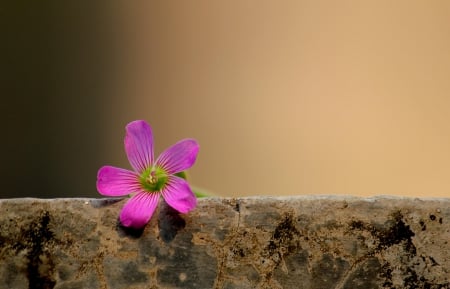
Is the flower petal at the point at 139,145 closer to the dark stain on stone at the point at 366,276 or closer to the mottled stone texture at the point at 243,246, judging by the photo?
the mottled stone texture at the point at 243,246

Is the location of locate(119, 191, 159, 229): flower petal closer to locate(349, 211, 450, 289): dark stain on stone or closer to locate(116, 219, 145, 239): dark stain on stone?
locate(116, 219, 145, 239): dark stain on stone

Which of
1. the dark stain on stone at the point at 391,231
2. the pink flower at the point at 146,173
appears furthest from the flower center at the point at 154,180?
the dark stain on stone at the point at 391,231

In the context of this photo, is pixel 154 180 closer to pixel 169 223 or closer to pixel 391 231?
pixel 169 223

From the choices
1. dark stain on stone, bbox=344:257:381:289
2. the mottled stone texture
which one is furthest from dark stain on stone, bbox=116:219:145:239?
dark stain on stone, bbox=344:257:381:289

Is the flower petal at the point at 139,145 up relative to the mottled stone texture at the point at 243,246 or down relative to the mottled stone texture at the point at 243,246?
up

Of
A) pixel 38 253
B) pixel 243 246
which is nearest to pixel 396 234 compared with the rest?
pixel 243 246

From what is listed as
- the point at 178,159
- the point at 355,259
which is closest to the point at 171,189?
the point at 178,159

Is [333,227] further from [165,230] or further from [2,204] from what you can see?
[2,204]

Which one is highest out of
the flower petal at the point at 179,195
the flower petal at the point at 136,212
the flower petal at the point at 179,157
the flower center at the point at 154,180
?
the flower petal at the point at 179,157
